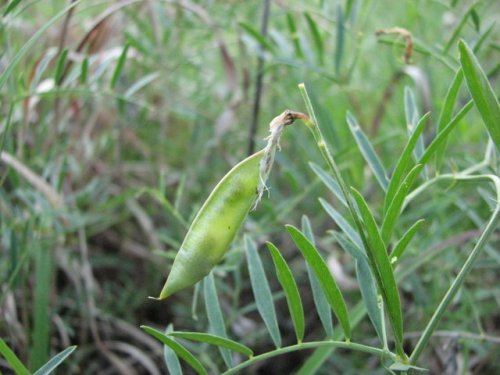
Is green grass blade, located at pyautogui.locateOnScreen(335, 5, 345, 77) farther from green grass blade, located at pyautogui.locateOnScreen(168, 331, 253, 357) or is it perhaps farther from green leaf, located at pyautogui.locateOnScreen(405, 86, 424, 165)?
green grass blade, located at pyautogui.locateOnScreen(168, 331, 253, 357)

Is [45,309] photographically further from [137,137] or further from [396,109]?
[396,109]

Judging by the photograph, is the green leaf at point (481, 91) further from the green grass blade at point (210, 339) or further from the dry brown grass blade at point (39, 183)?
the dry brown grass blade at point (39, 183)

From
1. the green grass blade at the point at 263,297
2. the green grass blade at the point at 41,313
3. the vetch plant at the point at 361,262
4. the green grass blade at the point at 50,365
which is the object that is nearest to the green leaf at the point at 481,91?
the vetch plant at the point at 361,262

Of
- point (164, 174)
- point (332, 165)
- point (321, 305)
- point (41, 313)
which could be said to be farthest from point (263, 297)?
point (164, 174)

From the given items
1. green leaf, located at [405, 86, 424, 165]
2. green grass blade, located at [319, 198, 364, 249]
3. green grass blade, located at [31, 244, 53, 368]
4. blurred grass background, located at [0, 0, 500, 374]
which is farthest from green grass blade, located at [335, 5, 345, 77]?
green grass blade, located at [31, 244, 53, 368]

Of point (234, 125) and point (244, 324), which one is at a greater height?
point (234, 125)

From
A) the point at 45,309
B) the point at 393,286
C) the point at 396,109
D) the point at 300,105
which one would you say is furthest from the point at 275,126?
the point at 396,109
